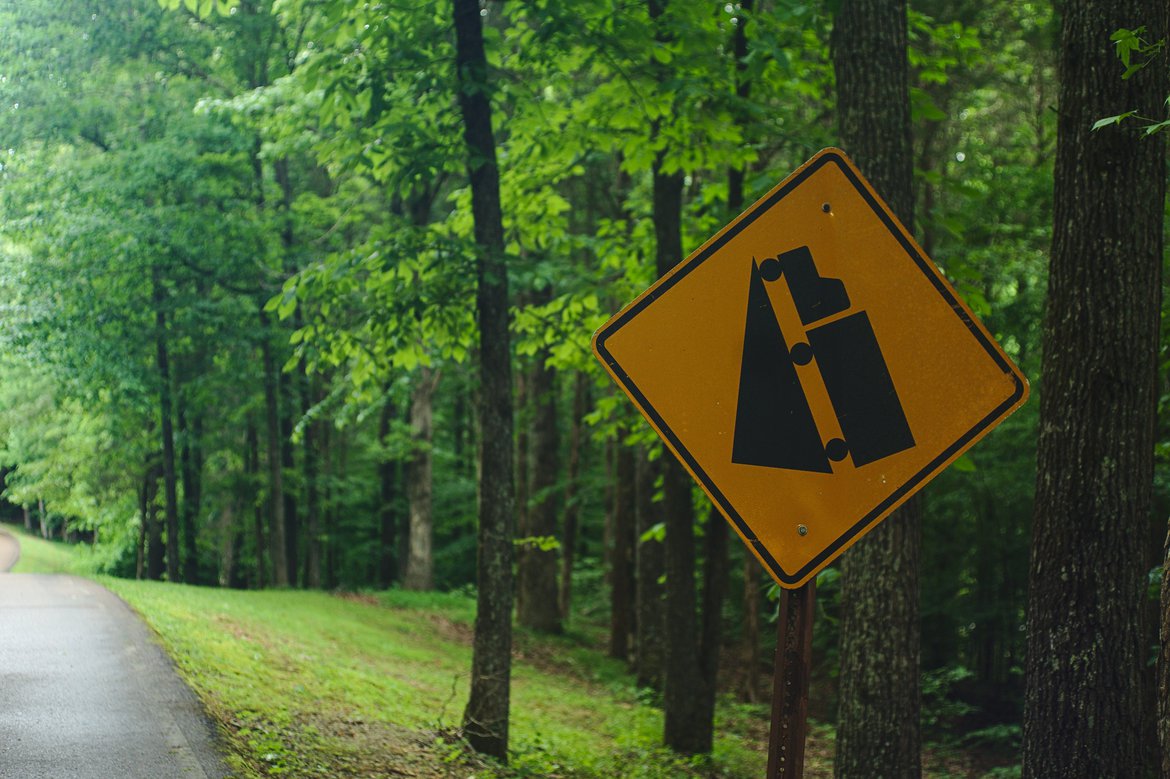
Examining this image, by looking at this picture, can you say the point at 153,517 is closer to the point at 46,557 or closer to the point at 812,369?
the point at 46,557

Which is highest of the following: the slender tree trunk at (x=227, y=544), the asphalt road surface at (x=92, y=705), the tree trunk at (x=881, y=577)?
the tree trunk at (x=881, y=577)

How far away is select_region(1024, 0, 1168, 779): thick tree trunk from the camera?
4859 mm

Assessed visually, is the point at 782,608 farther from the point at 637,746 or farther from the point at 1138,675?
the point at 637,746

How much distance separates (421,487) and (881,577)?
18870mm

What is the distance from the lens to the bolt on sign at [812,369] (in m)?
2.94

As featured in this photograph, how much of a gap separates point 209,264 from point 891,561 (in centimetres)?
1924

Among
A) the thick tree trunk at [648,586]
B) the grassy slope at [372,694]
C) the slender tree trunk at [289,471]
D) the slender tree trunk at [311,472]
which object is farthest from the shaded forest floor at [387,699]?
the slender tree trunk at [311,472]

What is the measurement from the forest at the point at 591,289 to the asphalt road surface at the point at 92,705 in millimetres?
2719

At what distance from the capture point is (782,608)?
2.94 metres

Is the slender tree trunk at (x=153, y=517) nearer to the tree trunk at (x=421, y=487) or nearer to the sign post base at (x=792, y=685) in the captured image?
the tree trunk at (x=421, y=487)

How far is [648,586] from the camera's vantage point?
15641mm

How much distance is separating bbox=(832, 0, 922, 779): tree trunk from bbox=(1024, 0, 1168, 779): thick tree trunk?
1602 millimetres

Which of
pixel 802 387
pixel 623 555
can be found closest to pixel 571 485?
pixel 623 555

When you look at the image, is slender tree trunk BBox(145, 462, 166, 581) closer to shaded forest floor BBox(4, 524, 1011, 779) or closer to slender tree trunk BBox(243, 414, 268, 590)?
slender tree trunk BBox(243, 414, 268, 590)
